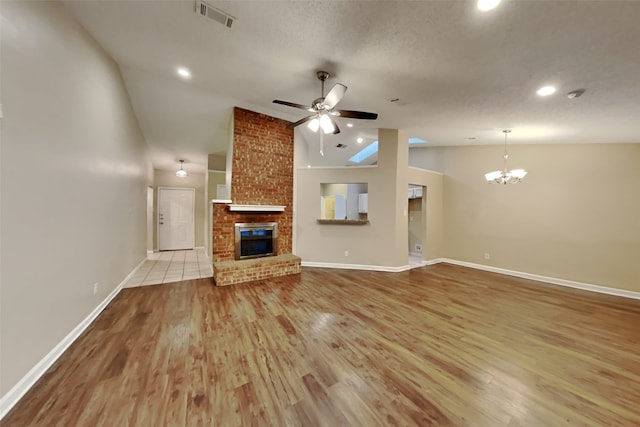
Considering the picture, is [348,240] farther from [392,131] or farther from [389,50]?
[389,50]

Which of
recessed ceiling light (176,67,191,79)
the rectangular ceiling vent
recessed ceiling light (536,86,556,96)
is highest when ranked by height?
recessed ceiling light (176,67,191,79)

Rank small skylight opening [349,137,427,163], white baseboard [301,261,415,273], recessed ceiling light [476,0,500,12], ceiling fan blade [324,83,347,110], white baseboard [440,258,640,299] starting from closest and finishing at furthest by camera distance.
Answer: recessed ceiling light [476,0,500,12], ceiling fan blade [324,83,347,110], white baseboard [440,258,640,299], white baseboard [301,261,415,273], small skylight opening [349,137,427,163]

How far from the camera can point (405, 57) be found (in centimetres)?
237

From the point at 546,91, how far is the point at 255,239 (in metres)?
4.83

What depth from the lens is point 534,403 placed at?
1567 millimetres

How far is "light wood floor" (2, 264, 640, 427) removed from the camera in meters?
1.44

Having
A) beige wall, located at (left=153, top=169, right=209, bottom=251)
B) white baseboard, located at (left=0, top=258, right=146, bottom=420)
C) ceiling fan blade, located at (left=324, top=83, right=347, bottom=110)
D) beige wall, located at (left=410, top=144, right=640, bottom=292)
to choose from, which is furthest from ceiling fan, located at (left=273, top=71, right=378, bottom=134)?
beige wall, located at (left=153, top=169, right=209, bottom=251)

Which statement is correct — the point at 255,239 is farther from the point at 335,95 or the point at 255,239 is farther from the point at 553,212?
the point at 553,212

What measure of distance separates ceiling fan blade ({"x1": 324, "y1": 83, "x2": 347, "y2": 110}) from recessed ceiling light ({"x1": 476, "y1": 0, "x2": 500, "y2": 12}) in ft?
3.73

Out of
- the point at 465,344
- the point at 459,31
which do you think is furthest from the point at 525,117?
the point at 465,344

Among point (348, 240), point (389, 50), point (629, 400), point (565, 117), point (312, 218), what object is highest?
point (389, 50)

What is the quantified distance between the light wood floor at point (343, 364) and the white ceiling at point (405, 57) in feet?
8.92

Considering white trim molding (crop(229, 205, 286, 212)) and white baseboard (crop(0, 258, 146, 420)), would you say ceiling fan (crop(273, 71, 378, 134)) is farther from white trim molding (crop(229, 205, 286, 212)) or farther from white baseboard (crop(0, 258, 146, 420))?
white baseboard (crop(0, 258, 146, 420))

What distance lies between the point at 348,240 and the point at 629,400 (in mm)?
3916
